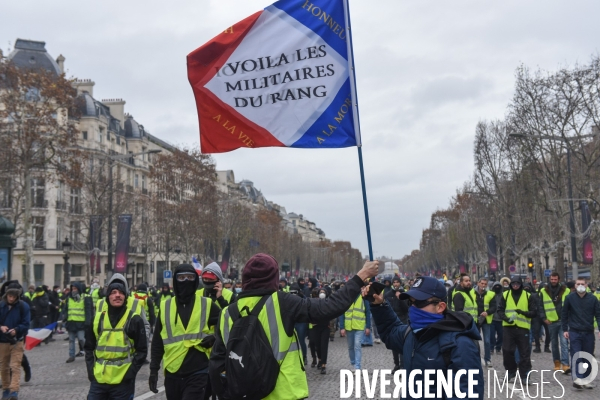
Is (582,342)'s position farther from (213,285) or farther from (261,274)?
(261,274)

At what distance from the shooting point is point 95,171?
164 feet

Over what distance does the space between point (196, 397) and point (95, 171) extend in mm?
45243

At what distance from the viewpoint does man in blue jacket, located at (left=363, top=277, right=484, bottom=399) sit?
420 centimetres

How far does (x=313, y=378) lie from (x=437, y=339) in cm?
968

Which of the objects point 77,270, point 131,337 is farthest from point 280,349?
point 77,270

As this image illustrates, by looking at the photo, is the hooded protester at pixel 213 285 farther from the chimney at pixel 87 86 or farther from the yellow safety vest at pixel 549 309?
the chimney at pixel 87 86

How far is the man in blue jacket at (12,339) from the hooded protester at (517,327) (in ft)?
24.5

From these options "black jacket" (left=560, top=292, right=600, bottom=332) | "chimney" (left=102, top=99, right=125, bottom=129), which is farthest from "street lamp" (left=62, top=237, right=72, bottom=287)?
"chimney" (left=102, top=99, right=125, bottom=129)

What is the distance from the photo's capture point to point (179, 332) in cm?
703

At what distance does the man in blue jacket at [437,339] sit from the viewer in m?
4.20

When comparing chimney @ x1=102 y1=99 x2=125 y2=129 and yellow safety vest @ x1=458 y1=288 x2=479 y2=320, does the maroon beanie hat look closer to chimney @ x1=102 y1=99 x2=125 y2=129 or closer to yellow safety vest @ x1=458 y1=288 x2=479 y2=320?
yellow safety vest @ x1=458 y1=288 x2=479 y2=320

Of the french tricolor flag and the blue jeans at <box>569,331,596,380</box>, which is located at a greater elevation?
the french tricolor flag

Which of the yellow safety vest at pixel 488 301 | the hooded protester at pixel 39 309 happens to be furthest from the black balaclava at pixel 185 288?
Result: the hooded protester at pixel 39 309

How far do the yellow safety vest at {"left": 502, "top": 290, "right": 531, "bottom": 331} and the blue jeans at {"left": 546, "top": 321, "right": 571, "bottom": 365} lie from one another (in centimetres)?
150
